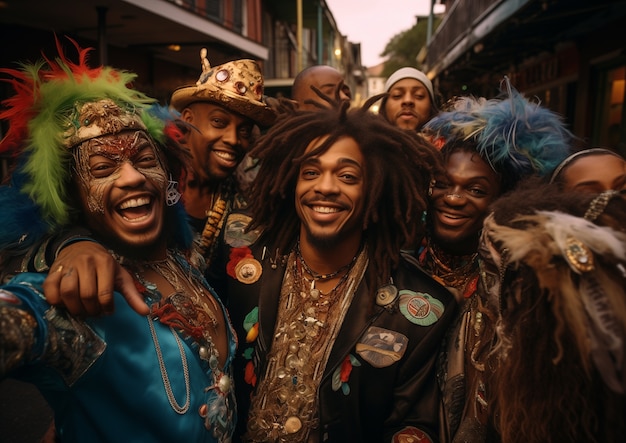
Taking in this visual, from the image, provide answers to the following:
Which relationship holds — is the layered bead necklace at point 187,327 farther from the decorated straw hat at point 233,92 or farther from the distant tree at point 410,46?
the distant tree at point 410,46

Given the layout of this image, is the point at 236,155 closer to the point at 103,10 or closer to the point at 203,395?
the point at 203,395

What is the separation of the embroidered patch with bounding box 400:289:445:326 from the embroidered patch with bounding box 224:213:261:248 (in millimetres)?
880

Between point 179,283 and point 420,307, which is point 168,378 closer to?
A: point 179,283

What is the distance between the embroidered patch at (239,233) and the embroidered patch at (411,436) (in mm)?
1201

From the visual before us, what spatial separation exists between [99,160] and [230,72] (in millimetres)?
1813

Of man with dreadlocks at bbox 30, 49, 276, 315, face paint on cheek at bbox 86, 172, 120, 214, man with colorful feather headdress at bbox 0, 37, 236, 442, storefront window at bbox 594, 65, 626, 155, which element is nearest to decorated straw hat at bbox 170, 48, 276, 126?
man with dreadlocks at bbox 30, 49, 276, 315

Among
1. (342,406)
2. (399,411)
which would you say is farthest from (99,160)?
(399,411)

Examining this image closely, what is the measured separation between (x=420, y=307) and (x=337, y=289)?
1.33ft

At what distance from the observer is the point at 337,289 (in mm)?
2260

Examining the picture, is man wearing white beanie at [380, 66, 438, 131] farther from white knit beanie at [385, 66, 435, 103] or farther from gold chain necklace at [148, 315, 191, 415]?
gold chain necklace at [148, 315, 191, 415]

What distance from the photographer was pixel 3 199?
65.6 inches

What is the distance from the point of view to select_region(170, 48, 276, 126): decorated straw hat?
126 inches

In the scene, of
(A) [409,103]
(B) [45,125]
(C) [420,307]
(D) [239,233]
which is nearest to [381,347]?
(C) [420,307]

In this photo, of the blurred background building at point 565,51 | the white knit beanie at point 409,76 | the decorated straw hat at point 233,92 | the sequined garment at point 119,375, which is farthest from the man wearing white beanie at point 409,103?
the sequined garment at point 119,375
